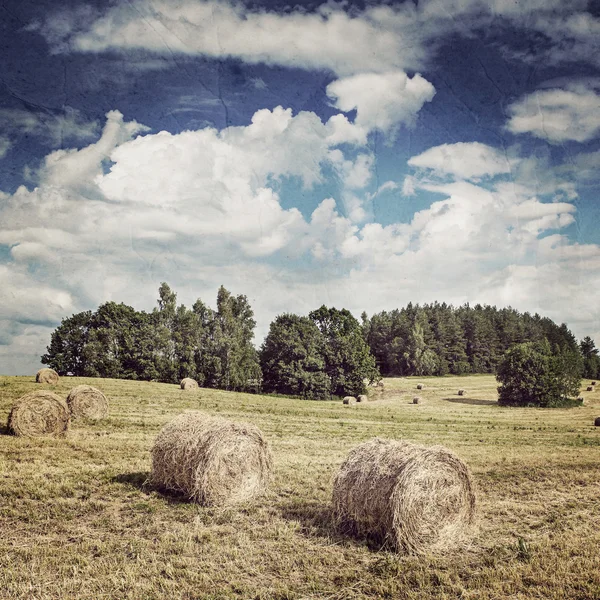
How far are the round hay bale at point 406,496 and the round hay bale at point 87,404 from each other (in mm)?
19514

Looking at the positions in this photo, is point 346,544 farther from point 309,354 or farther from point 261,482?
point 309,354

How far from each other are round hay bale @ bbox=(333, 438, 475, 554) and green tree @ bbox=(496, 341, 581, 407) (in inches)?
1900

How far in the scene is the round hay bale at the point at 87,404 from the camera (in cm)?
2514

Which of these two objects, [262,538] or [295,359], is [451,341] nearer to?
[295,359]

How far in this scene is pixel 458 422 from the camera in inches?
1369

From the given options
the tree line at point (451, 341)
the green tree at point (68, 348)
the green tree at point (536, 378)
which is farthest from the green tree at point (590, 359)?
the green tree at point (68, 348)

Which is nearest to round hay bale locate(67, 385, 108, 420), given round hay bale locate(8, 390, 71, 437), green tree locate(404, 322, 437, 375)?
round hay bale locate(8, 390, 71, 437)

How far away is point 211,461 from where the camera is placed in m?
11.8

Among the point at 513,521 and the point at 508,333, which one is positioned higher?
the point at 508,333

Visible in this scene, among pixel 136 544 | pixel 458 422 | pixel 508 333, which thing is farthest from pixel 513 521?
pixel 508 333

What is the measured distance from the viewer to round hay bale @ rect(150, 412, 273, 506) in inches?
459

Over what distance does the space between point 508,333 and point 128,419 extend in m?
114

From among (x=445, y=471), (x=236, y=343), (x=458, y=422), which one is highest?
(x=236, y=343)

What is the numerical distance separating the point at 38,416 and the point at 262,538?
14068 millimetres
